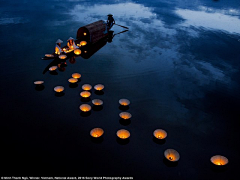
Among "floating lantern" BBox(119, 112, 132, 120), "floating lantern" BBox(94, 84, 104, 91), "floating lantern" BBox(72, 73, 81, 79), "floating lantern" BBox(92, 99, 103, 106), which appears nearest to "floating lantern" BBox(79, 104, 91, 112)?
"floating lantern" BBox(92, 99, 103, 106)

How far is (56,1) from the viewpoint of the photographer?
67.7 m

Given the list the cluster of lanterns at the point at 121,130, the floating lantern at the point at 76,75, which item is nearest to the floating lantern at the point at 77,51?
the cluster of lanterns at the point at 121,130

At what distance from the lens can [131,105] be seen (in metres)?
21.2

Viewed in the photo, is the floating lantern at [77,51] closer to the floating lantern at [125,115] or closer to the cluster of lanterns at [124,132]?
the cluster of lanterns at [124,132]

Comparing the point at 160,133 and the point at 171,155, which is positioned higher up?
the point at 160,133

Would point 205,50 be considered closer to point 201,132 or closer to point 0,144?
point 201,132

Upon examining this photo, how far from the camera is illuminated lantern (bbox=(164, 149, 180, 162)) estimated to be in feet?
49.4

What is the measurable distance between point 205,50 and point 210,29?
16177mm

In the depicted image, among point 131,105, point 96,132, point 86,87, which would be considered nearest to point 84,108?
point 96,132

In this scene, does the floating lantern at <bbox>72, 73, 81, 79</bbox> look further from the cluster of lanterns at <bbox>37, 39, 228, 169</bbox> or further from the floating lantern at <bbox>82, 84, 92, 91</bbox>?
the floating lantern at <bbox>82, 84, 92, 91</bbox>

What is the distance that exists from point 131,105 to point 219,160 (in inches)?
415

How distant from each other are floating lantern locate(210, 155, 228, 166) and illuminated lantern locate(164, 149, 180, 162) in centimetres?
326

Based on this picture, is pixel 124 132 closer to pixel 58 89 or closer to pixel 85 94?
pixel 85 94

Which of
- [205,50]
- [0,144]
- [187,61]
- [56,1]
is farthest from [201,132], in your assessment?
[56,1]
